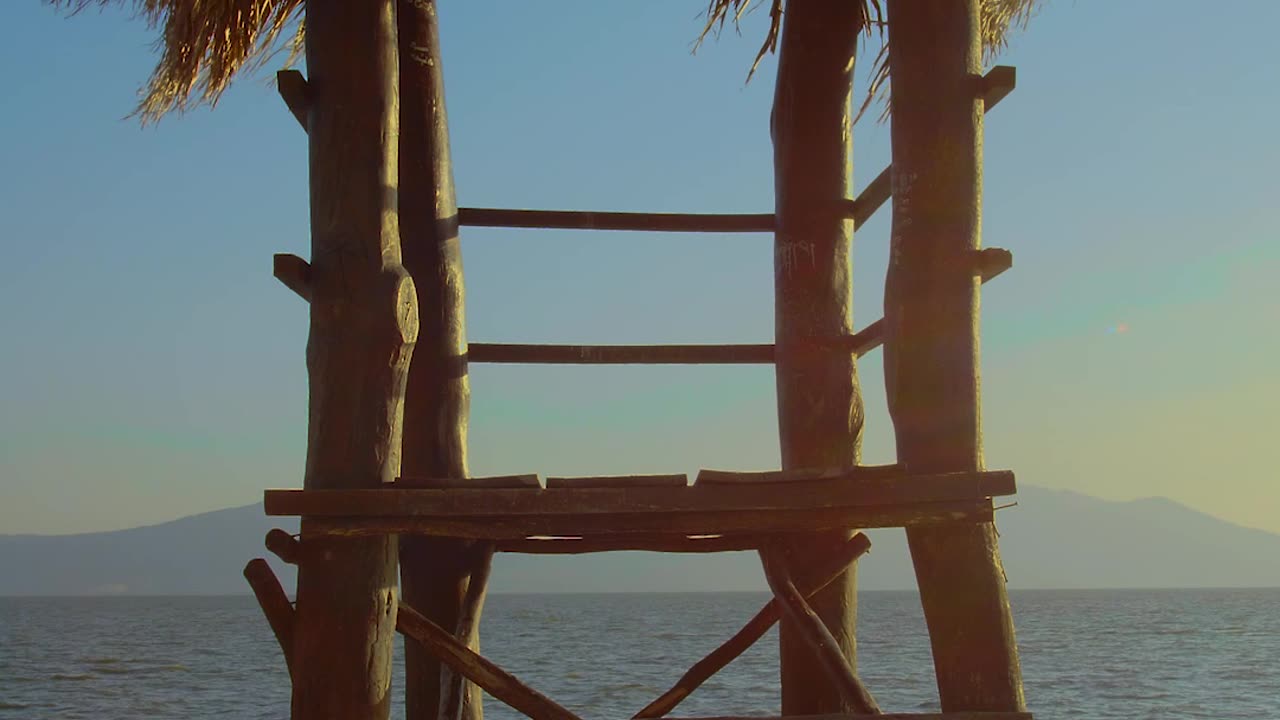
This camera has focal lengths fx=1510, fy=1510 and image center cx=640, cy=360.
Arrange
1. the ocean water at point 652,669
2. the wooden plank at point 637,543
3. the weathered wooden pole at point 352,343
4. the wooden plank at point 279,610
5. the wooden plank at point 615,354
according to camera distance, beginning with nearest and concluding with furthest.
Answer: the weathered wooden pole at point 352,343, the wooden plank at point 279,610, the wooden plank at point 637,543, the wooden plank at point 615,354, the ocean water at point 652,669

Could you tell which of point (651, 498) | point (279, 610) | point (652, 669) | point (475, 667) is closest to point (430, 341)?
point (475, 667)

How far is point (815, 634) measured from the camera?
217 inches

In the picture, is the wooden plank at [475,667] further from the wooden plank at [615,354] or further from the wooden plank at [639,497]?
the wooden plank at [615,354]

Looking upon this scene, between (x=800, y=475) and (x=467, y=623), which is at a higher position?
(x=800, y=475)

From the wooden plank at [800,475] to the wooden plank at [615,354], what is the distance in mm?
1779

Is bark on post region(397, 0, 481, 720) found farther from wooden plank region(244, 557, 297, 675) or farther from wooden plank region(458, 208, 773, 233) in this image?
wooden plank region(244, 557, 297, 675)

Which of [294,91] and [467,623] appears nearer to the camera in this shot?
[294,91]

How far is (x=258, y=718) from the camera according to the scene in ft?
87.8

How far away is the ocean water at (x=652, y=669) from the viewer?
29.1 metres

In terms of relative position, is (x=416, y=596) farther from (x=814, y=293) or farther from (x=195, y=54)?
(x=195, y=54)

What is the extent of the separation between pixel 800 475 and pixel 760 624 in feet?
5.67

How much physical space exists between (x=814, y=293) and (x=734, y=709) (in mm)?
20310

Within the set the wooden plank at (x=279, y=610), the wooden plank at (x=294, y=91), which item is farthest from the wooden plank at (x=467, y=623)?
the wooden plank at (x=294, y=91)

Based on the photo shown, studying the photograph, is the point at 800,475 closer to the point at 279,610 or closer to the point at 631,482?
the point at 631,482
